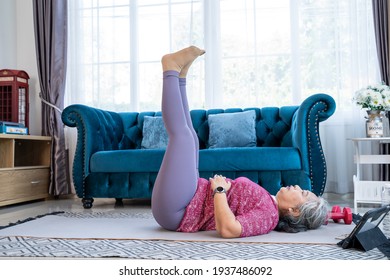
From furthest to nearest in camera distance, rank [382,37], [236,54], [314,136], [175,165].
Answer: [236,54], [382,37], [314,136], [175,165]

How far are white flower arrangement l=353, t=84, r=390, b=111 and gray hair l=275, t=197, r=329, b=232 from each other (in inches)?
66.0

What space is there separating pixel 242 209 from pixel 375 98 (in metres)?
2.02

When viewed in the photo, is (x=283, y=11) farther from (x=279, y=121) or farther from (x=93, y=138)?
(x=93, y=138)

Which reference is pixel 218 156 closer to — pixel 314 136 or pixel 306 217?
pixel 314 136

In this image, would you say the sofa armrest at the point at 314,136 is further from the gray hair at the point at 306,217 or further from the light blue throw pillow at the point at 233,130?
the gray hair at the point at 306,217

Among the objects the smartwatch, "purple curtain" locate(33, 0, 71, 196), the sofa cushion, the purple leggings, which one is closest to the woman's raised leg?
the purple leggings

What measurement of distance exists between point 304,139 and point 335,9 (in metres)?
1.69

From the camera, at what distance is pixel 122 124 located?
4.01 metres

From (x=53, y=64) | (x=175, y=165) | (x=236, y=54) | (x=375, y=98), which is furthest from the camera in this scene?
(x=53, y=64)

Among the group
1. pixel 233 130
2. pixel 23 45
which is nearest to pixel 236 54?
pixel 233 130

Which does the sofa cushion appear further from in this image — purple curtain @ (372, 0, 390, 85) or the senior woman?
purple curtain @ (372, 0, 390, 85)

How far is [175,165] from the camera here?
184 cm

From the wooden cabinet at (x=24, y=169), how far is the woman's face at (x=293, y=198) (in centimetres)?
257
